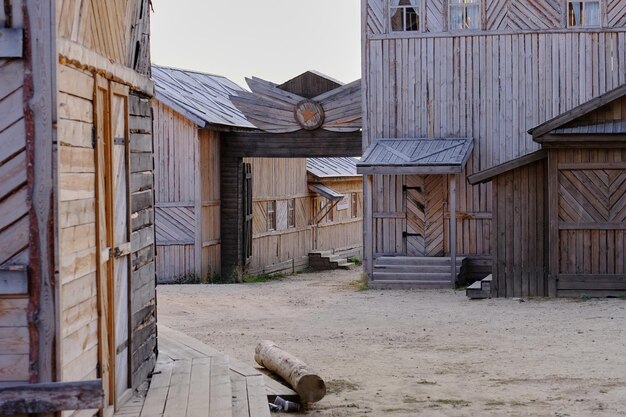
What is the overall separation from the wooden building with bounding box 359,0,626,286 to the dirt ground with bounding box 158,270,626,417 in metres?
2.01

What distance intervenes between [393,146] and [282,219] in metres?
10.8

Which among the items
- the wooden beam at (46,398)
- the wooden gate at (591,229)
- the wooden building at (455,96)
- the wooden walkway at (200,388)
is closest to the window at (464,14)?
the wooden building at (455,96)

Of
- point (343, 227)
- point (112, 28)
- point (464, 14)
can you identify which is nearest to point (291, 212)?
point (343, 227)

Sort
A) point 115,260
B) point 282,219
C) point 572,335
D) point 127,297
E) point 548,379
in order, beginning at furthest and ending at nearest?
point 282,219 < point 572,335 < point 548,379 < point 127,297 < point 115,260

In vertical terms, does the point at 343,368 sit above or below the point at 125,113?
below

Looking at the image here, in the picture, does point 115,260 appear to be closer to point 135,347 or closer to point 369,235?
point 135,347

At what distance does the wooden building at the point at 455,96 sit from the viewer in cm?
2602

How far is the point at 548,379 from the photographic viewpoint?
44.2ft

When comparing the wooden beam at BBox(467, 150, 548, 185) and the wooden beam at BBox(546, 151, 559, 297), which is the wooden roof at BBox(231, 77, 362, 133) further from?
the wooden beam at BBox(546, 151, 559, 297)

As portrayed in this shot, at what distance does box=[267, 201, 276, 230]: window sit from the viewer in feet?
117

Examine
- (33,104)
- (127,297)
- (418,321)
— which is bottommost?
(418,321)

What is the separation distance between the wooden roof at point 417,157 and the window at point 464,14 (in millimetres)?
2617

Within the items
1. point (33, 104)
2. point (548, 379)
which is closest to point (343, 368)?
point (548, 379)

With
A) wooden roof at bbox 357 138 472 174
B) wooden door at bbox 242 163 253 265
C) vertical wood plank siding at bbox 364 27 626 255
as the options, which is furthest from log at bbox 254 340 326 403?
wooden door at bbox 242 163 253 265
